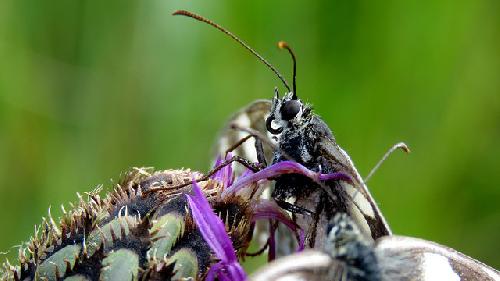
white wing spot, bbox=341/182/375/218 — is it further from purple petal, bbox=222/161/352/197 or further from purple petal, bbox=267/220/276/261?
purple petal, bbox=267/220/276/261

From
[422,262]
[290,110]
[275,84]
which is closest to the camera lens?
[422,262]

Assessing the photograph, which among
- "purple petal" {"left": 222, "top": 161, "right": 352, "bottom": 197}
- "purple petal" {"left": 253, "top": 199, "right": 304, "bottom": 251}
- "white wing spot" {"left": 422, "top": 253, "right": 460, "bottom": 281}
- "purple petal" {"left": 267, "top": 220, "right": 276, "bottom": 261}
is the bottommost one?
"white wing spot" {"left": 422, "top": 253, "right": 460, "bottom": 281}

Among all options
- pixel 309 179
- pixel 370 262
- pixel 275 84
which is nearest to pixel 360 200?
pixel 309 179

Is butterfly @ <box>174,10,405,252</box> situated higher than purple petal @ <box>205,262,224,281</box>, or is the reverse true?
butterfly @ <box>174,10,405,252</box>

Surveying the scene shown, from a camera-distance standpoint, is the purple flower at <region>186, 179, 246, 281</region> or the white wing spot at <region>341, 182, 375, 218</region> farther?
the white wing spot at <region>341, 182, 375, 218</region>

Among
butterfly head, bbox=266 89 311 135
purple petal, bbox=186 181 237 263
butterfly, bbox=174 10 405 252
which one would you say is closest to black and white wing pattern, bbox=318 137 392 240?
butterfly, bbox=174 10 405 252

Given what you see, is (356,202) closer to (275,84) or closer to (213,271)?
(213,271)

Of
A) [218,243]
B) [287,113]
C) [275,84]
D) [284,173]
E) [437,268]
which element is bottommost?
[437,268]

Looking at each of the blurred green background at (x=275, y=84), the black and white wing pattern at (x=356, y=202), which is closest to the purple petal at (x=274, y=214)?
the black and white wing pattern at (x=356, y=202)
